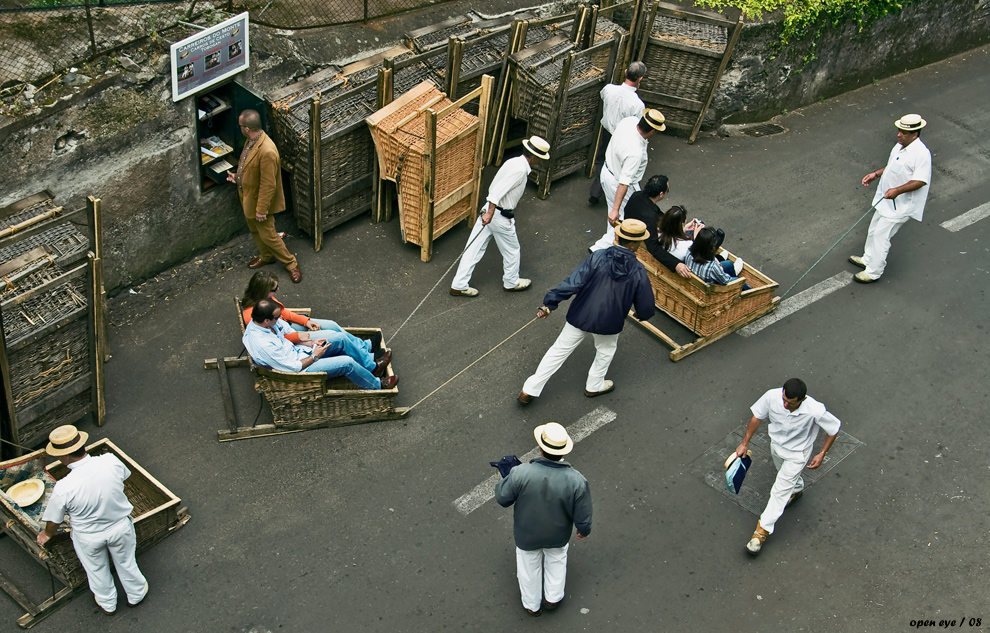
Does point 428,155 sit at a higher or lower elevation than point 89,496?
higher

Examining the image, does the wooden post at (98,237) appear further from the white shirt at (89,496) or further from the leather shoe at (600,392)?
the leather shoe at (600,392)

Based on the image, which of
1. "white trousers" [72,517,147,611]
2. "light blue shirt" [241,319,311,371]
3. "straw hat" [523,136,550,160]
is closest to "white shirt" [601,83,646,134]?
"straw hat" [523,136,550,160]

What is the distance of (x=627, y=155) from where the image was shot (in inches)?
401

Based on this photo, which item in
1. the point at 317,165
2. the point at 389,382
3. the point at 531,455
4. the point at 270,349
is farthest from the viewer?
the point at 317,165

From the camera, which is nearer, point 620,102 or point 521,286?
point 521,286

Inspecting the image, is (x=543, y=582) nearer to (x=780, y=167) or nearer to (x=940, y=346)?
(x=940, y=346)

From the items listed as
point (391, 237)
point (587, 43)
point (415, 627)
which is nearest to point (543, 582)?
point (415, 627)

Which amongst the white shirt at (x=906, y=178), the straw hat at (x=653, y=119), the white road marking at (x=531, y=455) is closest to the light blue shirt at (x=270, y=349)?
the white road marking at (x=531, y=455)

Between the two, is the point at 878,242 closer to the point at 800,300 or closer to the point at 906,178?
the point at 906,178

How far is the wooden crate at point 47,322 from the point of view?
24.6 feet

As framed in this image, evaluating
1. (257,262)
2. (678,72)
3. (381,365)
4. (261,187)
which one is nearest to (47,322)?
(261,187)

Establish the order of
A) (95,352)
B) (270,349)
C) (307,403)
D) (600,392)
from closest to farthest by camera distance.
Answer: (270,349), (95,352), (307,403), (600,392)

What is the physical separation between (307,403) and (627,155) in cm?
432

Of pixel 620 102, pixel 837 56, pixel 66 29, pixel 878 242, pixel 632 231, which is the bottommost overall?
pixel 878 242
